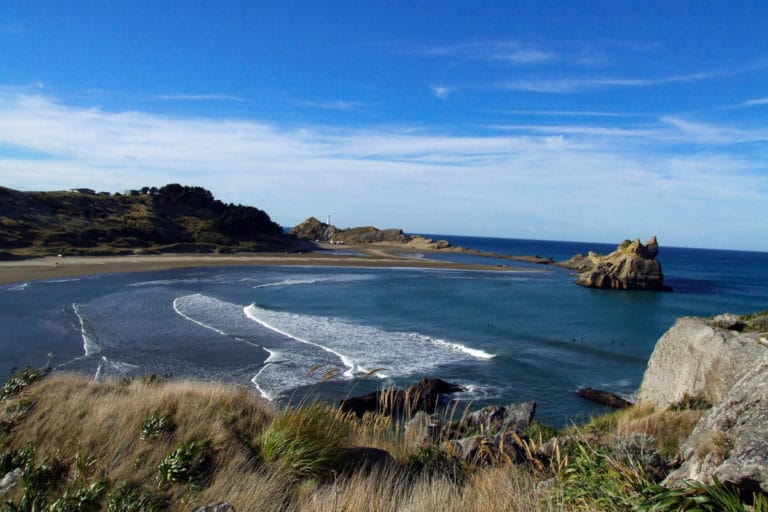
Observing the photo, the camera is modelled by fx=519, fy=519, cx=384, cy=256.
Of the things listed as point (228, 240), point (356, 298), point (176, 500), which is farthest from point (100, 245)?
point (176, 500)

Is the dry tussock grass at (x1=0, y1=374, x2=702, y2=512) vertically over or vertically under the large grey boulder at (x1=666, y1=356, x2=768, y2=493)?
under

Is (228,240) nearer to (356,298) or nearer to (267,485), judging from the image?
(356,298)

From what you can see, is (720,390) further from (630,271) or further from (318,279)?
(630,271)

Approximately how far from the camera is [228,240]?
79938 millimetres

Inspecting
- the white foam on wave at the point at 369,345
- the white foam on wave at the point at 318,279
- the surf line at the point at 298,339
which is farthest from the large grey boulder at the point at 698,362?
the white foam on wave at the point at 318,279

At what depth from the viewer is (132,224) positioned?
70875 millimetres

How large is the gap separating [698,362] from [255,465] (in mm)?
10034

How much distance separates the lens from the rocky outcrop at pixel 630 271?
5409 centimetres

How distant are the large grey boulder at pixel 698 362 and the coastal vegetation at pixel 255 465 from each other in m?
3.70

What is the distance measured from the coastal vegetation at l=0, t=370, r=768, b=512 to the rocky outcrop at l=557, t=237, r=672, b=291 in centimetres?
5146

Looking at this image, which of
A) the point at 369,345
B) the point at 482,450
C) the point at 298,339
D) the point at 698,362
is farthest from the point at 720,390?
the point at 298,339

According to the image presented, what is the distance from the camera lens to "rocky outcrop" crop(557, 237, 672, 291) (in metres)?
54.1

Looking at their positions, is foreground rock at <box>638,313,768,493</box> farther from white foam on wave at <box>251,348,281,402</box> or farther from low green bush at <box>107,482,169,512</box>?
white foam on wave at <box>251,348,281,402</box>

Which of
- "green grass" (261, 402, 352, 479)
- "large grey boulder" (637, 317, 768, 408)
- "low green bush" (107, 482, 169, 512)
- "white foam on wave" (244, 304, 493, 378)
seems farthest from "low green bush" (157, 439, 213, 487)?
"white foam on wave" (244, 304, 493, 378)
